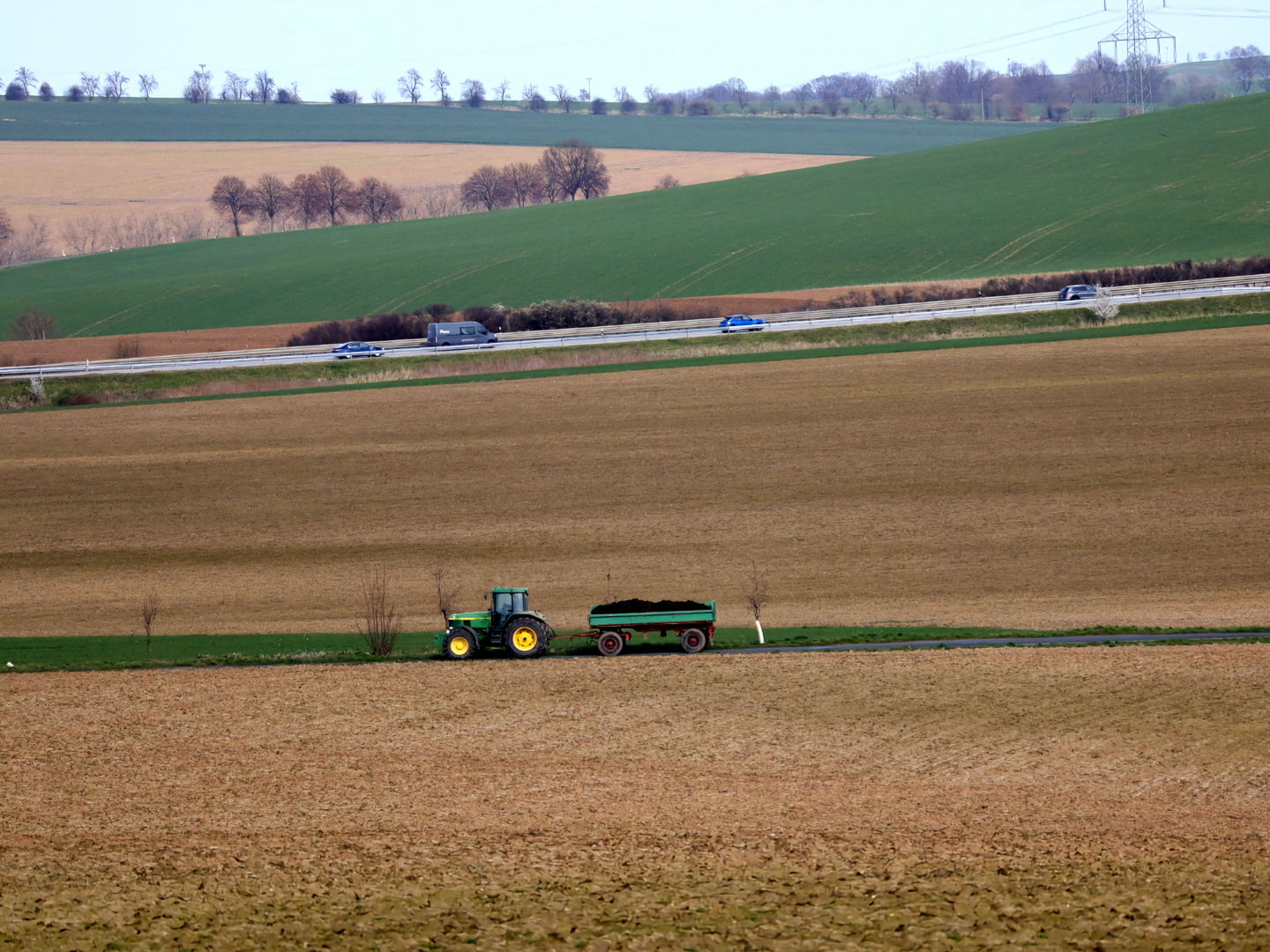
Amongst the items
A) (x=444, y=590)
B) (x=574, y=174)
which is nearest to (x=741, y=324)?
(x=444, y=590)

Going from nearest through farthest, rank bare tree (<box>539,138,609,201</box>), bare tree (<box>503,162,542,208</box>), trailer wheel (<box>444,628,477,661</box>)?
A: trailer wheel (<box>444,628,477,661</box>)
bare tree (<box>539,138,609,201</box>)
bare tree (<box>503,162,542,208</box>)

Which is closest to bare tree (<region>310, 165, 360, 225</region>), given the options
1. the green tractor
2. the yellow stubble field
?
the yellow stubble field

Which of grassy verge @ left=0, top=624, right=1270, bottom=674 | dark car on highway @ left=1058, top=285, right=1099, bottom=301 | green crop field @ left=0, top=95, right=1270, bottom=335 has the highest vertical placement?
green crop field @ left=0, top=95, right=1270, bottom=335

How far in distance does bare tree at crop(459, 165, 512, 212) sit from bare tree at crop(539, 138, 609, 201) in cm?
491

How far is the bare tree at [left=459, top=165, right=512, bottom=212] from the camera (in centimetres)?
13212

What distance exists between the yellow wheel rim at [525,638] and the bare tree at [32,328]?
Answer: 62.4 meters

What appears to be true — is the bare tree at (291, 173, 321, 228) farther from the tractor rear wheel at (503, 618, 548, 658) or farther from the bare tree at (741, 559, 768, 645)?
the tractor rear wheel at (503, 618, 548, 658)

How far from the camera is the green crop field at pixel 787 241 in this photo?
73.2 meters

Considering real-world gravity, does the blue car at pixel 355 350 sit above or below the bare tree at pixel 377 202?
below

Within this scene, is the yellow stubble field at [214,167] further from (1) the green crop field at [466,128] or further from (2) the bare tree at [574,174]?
(2) the bare tree at [574,174]

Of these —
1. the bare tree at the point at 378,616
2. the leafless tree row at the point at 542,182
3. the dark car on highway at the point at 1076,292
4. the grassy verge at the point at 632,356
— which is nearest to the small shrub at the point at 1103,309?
the grassy verge at the point at 632,356

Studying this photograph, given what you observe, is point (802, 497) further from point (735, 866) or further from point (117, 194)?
point (117, 194)

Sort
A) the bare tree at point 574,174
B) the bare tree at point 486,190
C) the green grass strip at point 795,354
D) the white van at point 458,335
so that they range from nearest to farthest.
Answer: the green grass strip at point 795,354, the white van at point 458,335, the bare tree at point 574,174, the bare tree at point 486,190

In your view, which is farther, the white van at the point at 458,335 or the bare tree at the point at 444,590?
the white van at the point at 458,335
